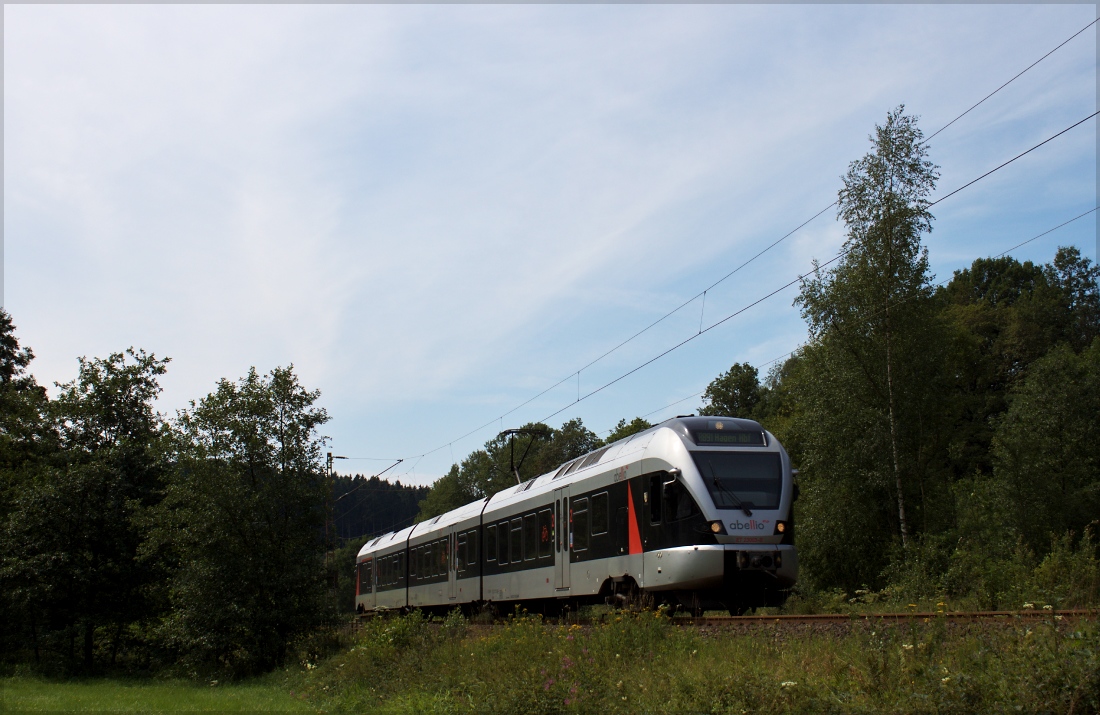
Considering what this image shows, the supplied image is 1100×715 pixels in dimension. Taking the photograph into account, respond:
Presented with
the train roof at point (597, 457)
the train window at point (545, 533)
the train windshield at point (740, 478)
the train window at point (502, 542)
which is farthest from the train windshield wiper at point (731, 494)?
the train window at point (502, 542)

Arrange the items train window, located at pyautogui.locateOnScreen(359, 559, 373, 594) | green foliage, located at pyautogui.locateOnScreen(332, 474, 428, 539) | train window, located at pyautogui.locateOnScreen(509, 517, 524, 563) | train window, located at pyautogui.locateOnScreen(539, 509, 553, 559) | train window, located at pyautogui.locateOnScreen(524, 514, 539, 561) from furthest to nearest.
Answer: green foliage, located at pyautogui.locateOnScreen(332, 474, 428, 539), train window, located at pyautogui.locateOnScreen(359, 559, 373, 594), train window, located at pyautogui.locateOnScreen(509, 517, 524, 563), train window, located at pyautogui.locateOnScreen(524, 514, 539, 561), train window, located at pyautogui.locateOnScreen(539, 509, 553, 559)

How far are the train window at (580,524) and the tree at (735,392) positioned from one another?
6126cm

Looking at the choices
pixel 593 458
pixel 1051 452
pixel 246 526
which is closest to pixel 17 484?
pixel 246 526

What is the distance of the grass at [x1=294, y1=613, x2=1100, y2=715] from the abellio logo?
3.03 m

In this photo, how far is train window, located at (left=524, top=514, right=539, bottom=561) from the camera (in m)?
21.0

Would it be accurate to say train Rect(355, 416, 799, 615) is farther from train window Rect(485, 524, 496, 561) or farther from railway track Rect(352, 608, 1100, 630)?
train window Rect(485, 524, 496, 561)

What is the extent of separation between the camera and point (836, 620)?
37.2 feet

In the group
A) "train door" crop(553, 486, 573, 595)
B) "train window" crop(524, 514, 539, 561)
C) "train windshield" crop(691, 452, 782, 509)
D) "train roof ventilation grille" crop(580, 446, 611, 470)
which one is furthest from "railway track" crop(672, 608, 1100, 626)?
"train window" crop(524, 514, 539, 561)

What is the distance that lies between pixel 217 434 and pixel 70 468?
629 centimetres

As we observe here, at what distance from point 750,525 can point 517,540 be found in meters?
8.32

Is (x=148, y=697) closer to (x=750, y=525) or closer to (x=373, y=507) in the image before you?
(x=750, y=525)

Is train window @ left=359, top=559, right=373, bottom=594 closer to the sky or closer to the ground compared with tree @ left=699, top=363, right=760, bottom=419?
closer to the ground

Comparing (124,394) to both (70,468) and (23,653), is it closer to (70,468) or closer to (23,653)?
(70,468)

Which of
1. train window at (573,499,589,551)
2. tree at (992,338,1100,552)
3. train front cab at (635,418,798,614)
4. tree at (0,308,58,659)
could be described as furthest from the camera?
tree at (992,338,1100,552)
